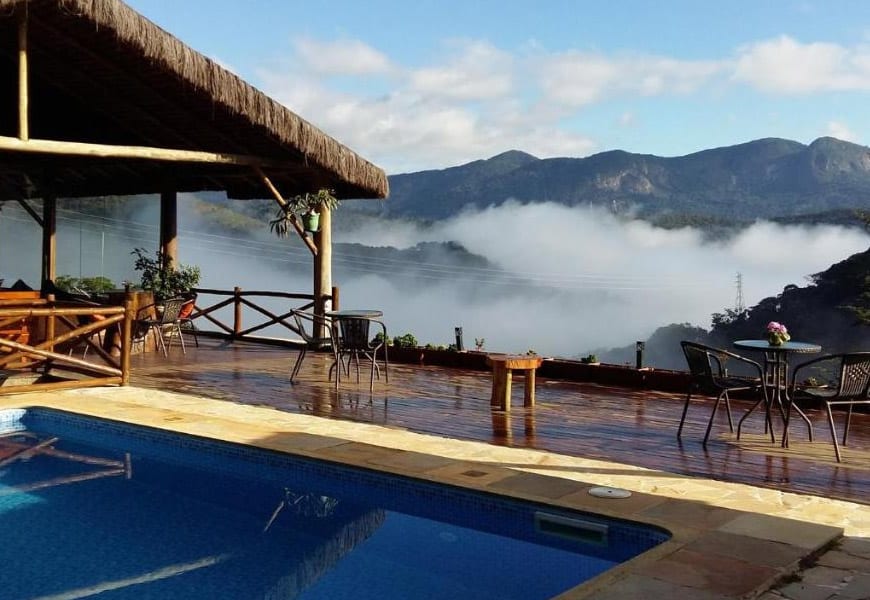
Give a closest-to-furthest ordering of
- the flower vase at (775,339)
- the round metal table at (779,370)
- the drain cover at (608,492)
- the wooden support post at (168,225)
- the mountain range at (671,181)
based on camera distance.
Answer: the drain cover at (608,492), the round metal table at (779,370), the flower vase at (775,339), the wooden support post at (168,225), the mountain range at (671,181)

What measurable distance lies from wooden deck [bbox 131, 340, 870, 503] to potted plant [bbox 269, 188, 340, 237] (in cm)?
189

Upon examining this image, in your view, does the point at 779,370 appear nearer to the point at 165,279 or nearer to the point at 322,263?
the point at 322,263

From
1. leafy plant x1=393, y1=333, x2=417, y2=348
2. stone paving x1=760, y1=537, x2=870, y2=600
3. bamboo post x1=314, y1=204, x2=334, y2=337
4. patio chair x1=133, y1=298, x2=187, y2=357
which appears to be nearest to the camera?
stone paving x1=760, y1=537, x2=870, y2=600

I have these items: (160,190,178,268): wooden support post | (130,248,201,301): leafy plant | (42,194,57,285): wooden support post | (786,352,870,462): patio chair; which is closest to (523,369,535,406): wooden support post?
(786,352,870,462): patio chair

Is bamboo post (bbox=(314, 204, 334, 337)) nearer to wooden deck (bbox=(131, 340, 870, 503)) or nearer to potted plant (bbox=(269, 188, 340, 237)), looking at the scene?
potted plant (bbox=(269, 188, 340, 237))

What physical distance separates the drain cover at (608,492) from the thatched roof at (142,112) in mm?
5896

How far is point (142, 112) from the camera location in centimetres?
966

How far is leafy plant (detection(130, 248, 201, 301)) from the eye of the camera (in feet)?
35.0

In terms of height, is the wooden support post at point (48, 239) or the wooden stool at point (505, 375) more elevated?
the wooden support post at point (48, 239)

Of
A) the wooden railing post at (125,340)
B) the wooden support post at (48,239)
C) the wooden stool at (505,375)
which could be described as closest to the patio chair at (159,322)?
the wooden railing post at (125,340)

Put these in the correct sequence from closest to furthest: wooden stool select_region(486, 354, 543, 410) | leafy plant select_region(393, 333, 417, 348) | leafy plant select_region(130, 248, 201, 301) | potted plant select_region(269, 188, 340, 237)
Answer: wooden stool select_region(486, 354, 543, 410) → leafy plant select_region(393, 333, 417, 348) → potted plant select_region(269, 188, 340, 237) → leafy plant select_region(130, 248, 201, 301)

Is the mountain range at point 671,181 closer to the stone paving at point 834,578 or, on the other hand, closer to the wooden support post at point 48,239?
the wooden support post at point 48,239

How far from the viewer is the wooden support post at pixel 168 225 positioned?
38.5 feet

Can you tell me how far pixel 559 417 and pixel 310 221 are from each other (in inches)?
200
